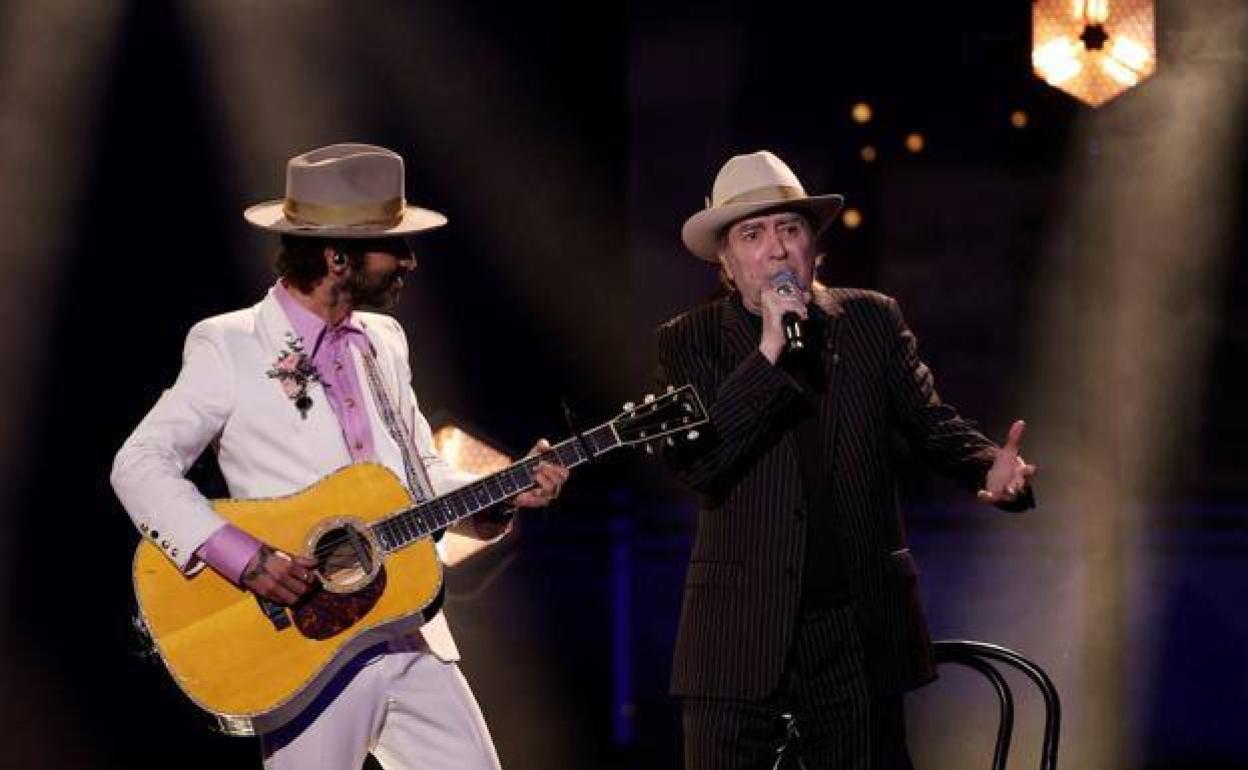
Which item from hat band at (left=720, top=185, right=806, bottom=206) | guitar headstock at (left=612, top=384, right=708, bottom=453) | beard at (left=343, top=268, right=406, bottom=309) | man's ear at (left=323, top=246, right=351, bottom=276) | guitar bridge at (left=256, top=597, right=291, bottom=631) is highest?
hat band at (left=720, top=185, right=806, bottom=206)

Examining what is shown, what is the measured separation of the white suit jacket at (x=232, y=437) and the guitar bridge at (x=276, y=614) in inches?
7.1

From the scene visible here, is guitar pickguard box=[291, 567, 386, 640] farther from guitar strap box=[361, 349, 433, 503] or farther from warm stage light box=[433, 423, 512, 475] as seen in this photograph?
warm stage light box=[433, 423, 512, 475]

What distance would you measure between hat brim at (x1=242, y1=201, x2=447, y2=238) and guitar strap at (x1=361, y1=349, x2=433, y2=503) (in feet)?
0.97

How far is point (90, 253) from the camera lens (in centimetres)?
608

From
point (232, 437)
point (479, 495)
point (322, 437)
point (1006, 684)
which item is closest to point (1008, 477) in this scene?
point (1006, 684)

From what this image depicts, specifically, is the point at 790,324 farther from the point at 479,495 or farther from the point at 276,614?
the point at 276,614

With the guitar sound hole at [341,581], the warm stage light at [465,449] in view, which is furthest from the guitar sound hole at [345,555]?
the warm stage light at [465,449]

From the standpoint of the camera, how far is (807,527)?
3.62 metres

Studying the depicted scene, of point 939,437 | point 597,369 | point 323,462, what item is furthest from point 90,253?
point 939,437

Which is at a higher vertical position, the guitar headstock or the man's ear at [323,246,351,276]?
the man's ear at [323,246,351,276]

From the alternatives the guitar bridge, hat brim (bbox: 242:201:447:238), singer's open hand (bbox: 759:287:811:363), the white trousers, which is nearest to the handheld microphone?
singer's open hand (bbox: 759:287:811:363)

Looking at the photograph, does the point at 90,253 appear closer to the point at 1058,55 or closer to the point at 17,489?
the point at 17,489

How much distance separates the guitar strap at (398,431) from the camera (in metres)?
4.08

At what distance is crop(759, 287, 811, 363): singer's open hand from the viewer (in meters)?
3.59
